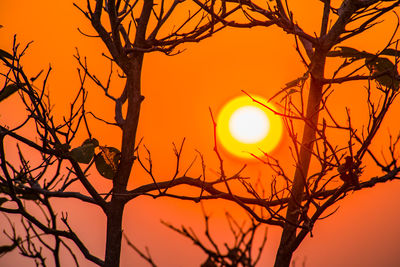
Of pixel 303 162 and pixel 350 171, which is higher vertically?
pixel 303 162

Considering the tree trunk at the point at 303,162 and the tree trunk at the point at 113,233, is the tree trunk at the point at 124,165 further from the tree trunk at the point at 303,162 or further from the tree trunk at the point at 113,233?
the tree trunk at the point at 303,162

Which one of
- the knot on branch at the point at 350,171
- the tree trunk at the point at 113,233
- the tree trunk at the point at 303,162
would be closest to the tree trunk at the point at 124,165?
the tree trunk at the point at 113,233

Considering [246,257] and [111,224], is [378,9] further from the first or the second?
[111,224]

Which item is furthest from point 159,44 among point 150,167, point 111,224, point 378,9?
point 378,9

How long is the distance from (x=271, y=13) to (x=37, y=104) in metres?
2.29

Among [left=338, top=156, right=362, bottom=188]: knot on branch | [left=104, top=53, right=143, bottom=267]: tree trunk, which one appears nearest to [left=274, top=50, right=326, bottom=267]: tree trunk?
[left=338, top=156, right=362, bottom=188]: knot on branch

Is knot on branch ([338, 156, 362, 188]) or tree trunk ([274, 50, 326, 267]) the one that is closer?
knot on branch ([338, 156, 362, 188])

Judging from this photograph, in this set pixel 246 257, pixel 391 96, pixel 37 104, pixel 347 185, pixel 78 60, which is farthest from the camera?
pixel 78 60

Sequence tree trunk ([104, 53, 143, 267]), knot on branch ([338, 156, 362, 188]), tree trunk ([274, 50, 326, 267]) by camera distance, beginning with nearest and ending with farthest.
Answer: knot on branch ([338, 156, 362, 188]), tree trunk ([274, 50, 326, 267]), tree trunk ([104, 53, 143, 267])

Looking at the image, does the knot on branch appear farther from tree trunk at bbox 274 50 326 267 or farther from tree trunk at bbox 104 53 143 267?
tree trunk at bbox 104 53 143 267

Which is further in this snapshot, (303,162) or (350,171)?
(303,162)

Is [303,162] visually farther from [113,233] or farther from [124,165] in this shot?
[113,233]

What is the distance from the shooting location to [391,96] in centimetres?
343

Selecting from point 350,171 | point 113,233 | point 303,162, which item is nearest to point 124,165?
point 113,233
